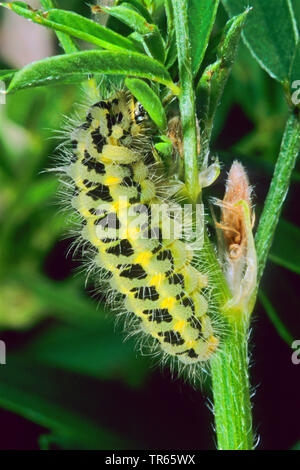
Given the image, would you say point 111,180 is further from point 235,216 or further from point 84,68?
point 84,68

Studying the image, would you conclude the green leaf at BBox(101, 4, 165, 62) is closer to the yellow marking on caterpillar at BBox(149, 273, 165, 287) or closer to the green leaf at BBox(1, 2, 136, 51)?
the green leaf at BBox(1, 2, 136, 51)

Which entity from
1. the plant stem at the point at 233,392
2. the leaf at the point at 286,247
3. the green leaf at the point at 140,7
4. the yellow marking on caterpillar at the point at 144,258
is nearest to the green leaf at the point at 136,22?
the green leaf at the point at 140,7

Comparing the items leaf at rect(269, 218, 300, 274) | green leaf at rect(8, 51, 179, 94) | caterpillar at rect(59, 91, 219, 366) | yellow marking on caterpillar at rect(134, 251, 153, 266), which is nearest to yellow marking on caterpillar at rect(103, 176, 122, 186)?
caterpillar at rect(59, 91, 219, 366)

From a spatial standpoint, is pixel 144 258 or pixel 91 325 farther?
pixel 91 325

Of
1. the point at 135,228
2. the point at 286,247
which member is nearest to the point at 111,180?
the point at 135,228

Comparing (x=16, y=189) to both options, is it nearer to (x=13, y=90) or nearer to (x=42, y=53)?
(x=42, y=53)

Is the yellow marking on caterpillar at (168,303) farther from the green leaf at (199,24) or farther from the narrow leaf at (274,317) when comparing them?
the green leaf at (199,24)
